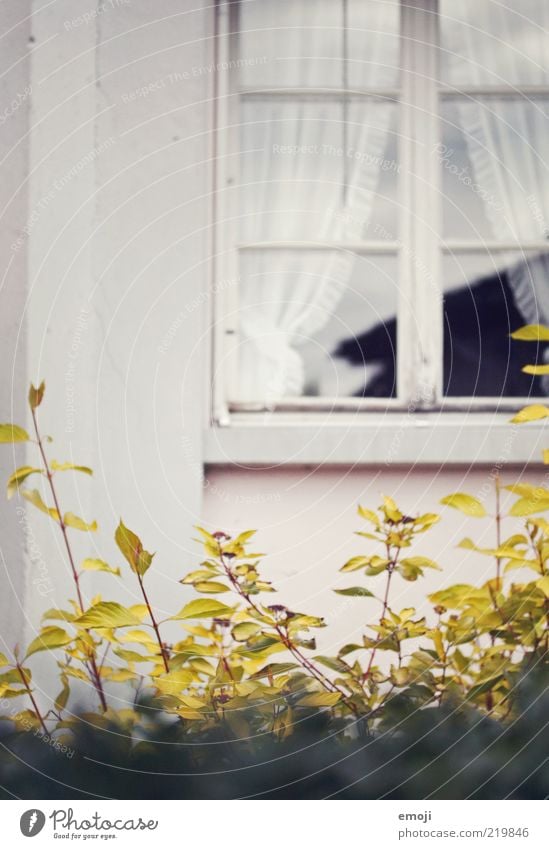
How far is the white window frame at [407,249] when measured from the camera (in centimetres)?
164

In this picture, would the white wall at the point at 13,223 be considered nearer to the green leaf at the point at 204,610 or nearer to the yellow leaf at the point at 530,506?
the green leaf at the point at 204,610

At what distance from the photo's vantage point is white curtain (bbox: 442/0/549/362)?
1.67 m

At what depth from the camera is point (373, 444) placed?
5.18 ft

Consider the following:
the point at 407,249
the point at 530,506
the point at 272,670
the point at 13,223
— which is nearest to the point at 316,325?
the point at 407,249

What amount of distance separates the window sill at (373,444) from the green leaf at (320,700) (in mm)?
588

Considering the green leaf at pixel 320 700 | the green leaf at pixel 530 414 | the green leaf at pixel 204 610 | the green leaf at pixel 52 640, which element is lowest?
the green leaf at pixel 320 700

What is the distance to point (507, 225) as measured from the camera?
5.56ft

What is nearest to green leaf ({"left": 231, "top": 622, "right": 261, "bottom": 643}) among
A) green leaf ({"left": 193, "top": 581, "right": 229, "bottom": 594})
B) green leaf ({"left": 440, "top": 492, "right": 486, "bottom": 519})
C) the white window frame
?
green leaf ({"left": 193, "top": 581, "right": 229, "bottom": 594})

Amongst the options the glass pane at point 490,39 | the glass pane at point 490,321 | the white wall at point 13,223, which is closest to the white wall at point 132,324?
the white wall at point 13,223

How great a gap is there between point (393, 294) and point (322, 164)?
0.28 metres

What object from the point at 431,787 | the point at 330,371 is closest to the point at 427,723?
the point at 431,787

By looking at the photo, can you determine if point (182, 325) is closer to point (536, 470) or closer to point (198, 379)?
point (198, 379)

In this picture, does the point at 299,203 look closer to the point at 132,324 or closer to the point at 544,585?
the point at 132,324

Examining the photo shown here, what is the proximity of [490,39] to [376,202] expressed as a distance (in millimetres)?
370
